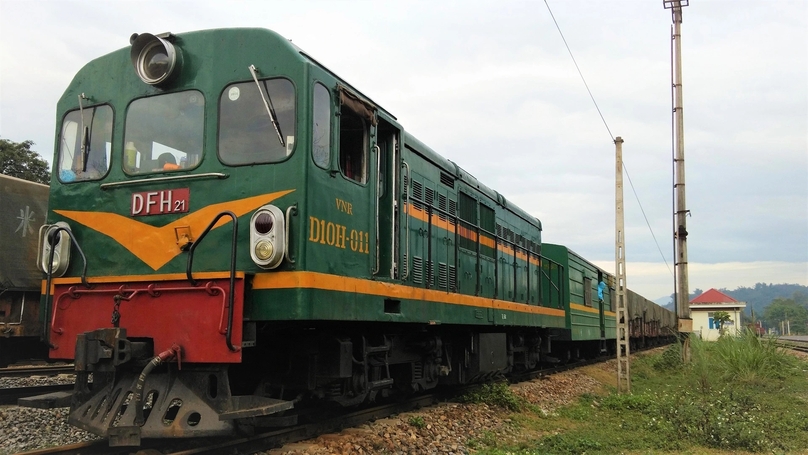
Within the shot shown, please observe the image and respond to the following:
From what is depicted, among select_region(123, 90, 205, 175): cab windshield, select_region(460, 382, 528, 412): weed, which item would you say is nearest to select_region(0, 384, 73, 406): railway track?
select_region(123, 90, 205, 175): cab windshield

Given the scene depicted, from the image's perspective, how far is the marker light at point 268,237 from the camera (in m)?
5.15

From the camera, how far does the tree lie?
69.6 ft

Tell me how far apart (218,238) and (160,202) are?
28.3 inches

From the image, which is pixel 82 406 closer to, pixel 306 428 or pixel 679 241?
pixel 306 428

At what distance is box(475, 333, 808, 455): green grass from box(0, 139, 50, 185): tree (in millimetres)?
18728

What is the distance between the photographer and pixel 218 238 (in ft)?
17.9

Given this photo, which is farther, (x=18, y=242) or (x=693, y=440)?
(x=18, y=242)

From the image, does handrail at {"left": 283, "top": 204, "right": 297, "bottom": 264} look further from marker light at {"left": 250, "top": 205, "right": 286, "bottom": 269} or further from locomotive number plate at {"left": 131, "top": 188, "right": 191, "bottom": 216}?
locomotive number plate at {"left": 131, "top": 188, "right": 191, "bottom": 216}

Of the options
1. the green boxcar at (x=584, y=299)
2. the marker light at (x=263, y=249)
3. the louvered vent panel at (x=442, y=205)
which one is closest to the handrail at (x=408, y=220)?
the louvered vent panel at (x=442, y=205)

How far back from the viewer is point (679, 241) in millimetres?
17125

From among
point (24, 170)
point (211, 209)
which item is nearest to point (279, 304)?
point (211, 209)

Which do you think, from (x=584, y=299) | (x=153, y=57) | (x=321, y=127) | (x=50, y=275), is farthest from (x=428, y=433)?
(x=584, y=299)

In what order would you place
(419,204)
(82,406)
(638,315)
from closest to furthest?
(82,406) → (419,204) → (638,315)

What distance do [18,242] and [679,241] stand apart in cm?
1509
